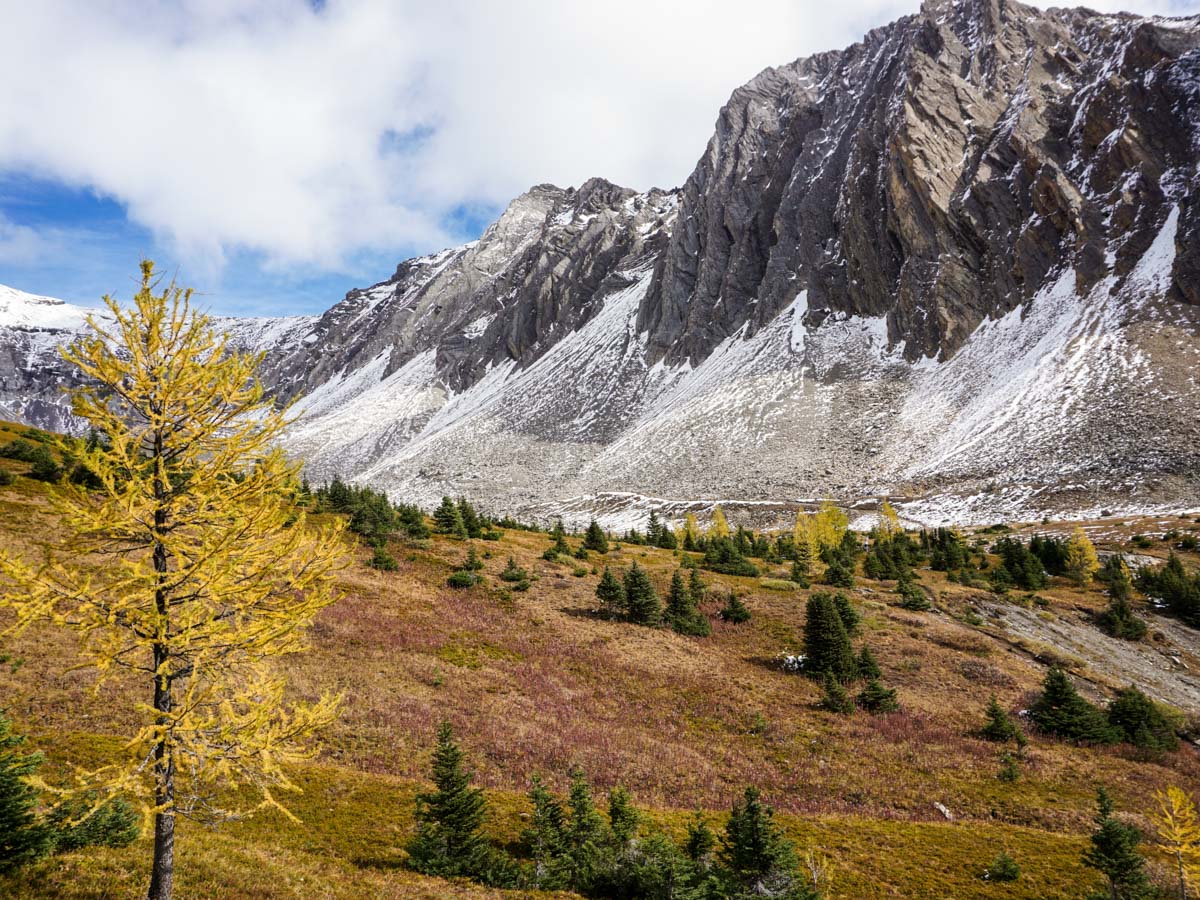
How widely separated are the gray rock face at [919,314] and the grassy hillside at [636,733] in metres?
47.1

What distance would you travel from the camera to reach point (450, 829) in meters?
11.6

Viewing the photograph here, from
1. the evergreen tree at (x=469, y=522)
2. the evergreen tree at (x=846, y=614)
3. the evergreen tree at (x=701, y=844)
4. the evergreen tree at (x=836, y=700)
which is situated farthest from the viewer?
the evergreen tree at (x=469, y=522)

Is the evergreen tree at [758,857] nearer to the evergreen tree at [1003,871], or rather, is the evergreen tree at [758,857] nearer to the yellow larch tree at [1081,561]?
the evergreen tree at [1003,871]

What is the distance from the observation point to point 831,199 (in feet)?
475

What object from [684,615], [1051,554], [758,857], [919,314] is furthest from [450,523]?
[919,314]

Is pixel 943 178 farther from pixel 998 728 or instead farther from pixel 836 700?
pixel 836 700

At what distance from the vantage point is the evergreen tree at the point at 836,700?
23.8 m

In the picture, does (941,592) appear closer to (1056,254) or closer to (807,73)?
(1056,254)

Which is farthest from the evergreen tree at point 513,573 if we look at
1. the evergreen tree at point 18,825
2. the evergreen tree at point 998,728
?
the evergreen tree at point 18,825

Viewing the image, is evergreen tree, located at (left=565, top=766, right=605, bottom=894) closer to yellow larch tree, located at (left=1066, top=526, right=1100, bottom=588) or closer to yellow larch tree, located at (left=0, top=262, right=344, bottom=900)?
yellow larch tree, located at (left=0, top=262, right=344, bottom=900)

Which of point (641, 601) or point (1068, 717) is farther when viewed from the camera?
point (641, 601)

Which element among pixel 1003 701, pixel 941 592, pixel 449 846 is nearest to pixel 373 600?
pixel 449 846

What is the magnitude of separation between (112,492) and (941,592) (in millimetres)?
47377

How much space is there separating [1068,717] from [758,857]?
19673 mm
